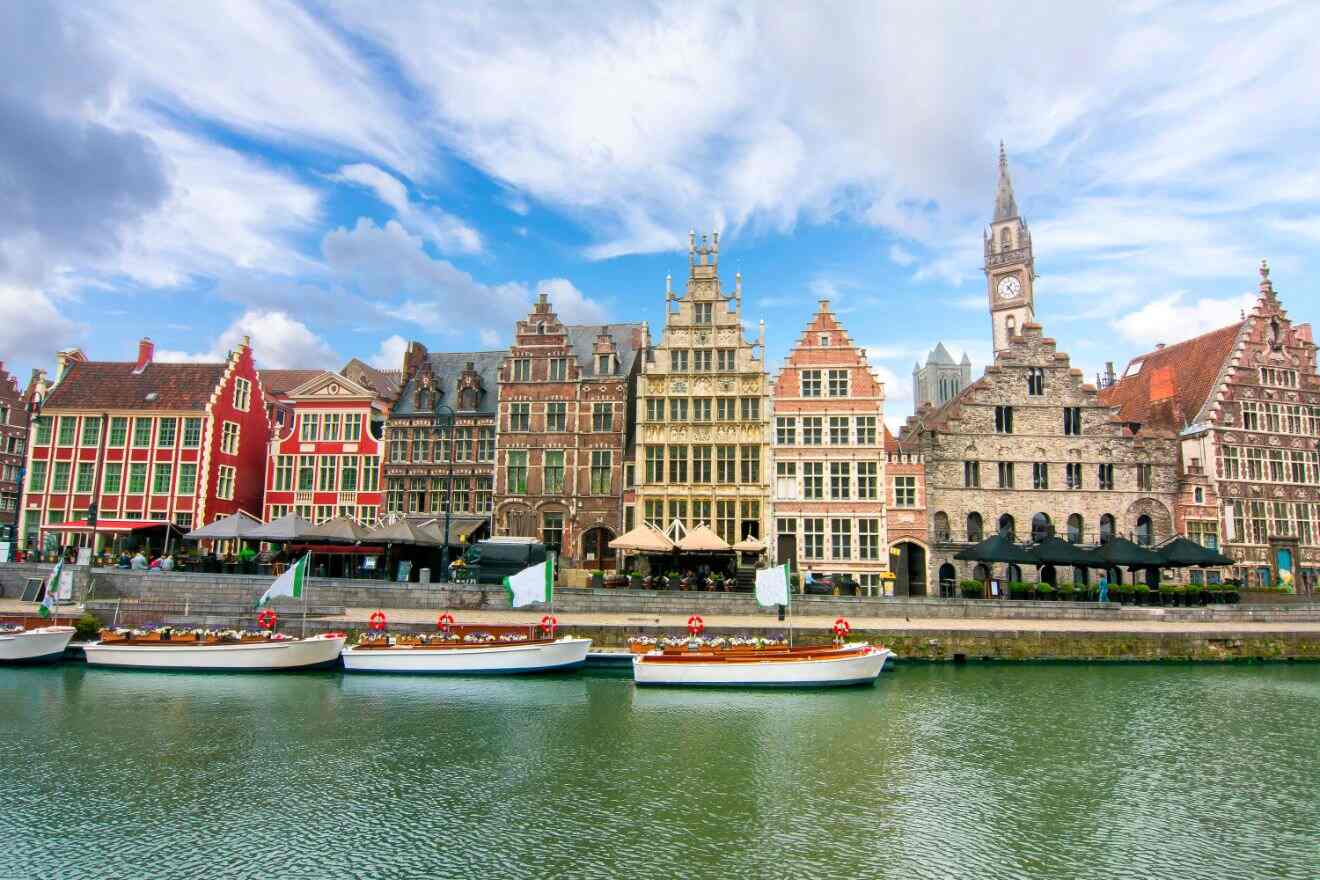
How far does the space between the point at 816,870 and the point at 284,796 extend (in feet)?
26.8

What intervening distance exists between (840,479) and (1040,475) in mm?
9451

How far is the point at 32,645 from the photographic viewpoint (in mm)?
24406

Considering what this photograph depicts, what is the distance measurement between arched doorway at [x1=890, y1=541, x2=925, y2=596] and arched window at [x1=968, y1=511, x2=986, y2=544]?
2406 millimetres

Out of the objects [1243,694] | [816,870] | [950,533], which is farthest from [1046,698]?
[950,533]

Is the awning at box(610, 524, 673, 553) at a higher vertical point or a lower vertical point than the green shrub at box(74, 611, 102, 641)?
higher

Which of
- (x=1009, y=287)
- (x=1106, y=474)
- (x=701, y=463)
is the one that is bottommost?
(x=1106, y=474)

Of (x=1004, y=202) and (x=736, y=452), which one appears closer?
(x=736, y=452)

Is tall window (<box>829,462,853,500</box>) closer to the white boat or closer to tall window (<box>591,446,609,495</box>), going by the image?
tall window (<box>591,446,609,495</box>)

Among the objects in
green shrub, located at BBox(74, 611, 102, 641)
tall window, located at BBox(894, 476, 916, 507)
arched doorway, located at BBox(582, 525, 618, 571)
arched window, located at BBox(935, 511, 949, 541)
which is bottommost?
green shrub, located at BBox(74, 611, 102, 641)

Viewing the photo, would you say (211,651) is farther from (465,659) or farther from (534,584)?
(534,584)

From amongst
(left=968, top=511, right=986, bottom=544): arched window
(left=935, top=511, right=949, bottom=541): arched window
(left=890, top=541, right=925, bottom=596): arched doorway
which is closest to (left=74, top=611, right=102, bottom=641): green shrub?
(left=890, top=541, right=925, bottom=596): arched doorway

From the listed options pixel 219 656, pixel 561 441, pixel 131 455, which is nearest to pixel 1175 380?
pixel 561 441

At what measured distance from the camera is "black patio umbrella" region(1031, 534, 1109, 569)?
3141 cm

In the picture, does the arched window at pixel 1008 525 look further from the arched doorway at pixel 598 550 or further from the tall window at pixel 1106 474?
the arched doorway at pixel 598 550
